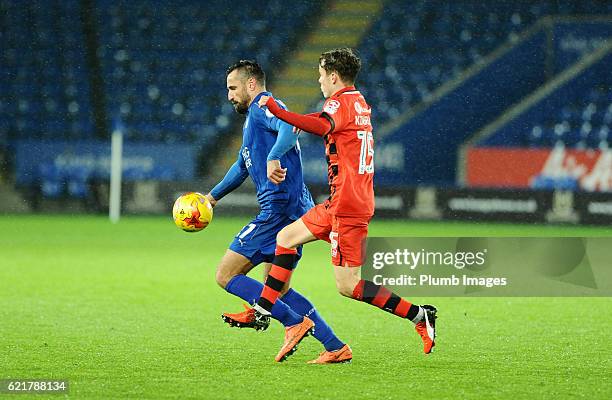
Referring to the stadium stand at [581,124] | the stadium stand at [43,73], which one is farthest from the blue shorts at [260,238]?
the stadium stand at [43,73]

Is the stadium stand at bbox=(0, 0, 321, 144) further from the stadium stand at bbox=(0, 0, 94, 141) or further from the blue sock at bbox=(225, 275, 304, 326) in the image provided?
the blue sock at bbox=(225, 275, 304, 326)

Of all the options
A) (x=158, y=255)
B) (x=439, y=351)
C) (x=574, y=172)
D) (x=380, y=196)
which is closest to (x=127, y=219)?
(x=380, y=196)

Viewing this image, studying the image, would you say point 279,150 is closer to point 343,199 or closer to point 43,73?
point 343,199

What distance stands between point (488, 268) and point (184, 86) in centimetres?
1672

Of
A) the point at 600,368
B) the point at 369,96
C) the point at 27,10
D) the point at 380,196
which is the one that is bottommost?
Result: the point at 600,368

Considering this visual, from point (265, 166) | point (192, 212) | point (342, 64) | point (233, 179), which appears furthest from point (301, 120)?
point (192, 212)

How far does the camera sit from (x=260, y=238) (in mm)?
7418

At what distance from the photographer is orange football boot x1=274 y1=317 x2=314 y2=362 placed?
713 centimetres

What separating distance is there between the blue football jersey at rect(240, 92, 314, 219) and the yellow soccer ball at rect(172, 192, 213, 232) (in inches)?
17.8

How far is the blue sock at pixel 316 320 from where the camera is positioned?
23.7 feet

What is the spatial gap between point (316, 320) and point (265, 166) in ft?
3.41

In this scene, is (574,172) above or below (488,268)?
above

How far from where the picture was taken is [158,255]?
571 inches

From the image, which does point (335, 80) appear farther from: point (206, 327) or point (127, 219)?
point (127, 219)
